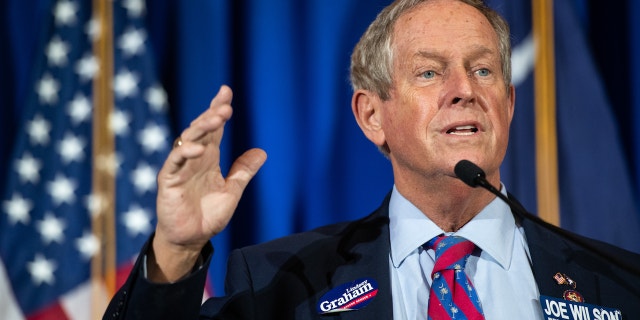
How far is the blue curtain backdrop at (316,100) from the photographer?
8.52ft

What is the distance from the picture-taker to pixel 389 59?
79.2 inches

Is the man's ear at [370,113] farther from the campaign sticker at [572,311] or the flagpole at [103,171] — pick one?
the flagpole at [103,171]

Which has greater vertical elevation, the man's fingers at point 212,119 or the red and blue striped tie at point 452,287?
the man's fingers at point 212,119

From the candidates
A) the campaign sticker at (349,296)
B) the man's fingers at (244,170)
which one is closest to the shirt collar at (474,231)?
the campaign sticker at (349,296)

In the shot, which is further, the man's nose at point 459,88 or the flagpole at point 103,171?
the flagpole at point 103,171

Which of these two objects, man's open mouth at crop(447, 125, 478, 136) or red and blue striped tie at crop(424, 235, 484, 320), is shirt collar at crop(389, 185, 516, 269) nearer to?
red and blue striped tie at crop(424, 235, 484, 320)

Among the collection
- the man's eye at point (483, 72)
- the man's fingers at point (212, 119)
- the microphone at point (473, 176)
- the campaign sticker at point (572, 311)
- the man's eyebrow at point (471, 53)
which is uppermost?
the man's eyebrow at point (471, 53)

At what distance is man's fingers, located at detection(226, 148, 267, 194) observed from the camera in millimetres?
1508

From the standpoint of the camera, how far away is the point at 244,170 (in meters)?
1.52

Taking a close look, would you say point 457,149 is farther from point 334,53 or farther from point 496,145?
point 334,53

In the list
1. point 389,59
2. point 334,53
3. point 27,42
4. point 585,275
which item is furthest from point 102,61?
point 585,275

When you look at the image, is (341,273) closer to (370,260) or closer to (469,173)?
(370,260)

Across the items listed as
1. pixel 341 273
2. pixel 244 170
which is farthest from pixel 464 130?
pixel 244 170

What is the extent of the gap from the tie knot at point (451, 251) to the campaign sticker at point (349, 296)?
0.49 ft
